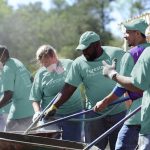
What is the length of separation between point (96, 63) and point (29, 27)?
57.1 metres

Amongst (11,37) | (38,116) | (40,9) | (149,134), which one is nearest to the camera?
(149,134)

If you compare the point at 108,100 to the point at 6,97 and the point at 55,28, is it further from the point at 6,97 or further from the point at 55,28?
the point at 55,28

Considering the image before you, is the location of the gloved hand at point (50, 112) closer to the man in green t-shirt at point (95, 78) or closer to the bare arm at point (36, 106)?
the man in green t-shirt at point (95, 78)

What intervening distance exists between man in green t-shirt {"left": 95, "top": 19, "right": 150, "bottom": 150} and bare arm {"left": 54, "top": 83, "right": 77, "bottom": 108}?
951 mm

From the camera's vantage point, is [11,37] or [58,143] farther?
[11,37]

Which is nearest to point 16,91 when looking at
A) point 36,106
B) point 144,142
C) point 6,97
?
point 6,97

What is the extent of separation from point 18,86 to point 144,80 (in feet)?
12.0

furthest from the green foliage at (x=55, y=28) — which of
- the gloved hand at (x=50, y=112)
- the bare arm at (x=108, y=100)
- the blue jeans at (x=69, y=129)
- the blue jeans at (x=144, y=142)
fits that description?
the blue jeans at (x=144, y=142)

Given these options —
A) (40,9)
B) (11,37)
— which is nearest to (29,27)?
(11,37)

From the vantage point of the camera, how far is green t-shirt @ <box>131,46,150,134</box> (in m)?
4.32

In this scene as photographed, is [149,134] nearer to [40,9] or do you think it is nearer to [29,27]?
[29,27]

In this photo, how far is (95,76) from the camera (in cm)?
631

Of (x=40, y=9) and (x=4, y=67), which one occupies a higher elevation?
(x=4, y=67)

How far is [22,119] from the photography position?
788cm
